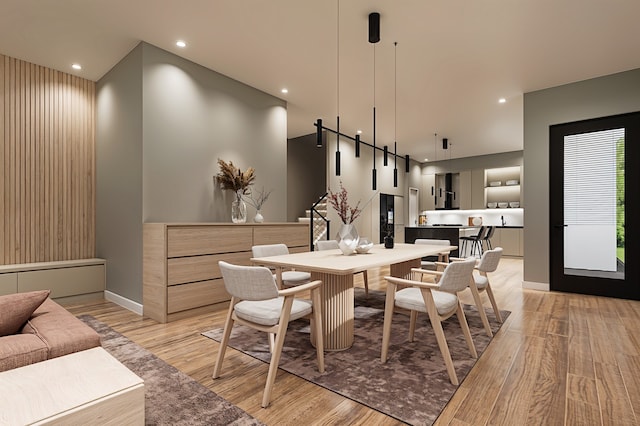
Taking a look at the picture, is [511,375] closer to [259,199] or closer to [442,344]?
[442,344]

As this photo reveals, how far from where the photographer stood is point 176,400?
1.88 m

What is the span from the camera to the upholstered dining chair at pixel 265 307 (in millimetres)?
1830

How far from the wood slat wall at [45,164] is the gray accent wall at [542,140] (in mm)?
6359

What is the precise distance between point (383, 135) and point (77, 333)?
7175 mm

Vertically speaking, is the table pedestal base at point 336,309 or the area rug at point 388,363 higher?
the table pedestal base at point 336,309

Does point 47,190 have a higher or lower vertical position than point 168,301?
higher

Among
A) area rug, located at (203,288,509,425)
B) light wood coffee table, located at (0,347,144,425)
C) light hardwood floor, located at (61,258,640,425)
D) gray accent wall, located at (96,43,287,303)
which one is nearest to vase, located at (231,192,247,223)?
gray accent wall, located at (96,43,287,303)

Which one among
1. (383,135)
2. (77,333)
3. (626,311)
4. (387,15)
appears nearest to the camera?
(77,333)

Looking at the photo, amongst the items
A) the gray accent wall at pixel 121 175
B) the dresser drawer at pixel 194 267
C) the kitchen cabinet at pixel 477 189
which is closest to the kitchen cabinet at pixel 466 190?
the kitchen cabinet at pixel 477 189

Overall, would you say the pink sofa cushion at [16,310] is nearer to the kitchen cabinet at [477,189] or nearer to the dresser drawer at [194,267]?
the dresser drawer at [194,267]

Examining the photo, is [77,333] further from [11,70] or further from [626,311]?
[626,311]

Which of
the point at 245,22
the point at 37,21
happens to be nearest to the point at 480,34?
the point at 245,22

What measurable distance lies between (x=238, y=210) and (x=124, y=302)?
172 centimetres

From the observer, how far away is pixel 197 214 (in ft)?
13.7
